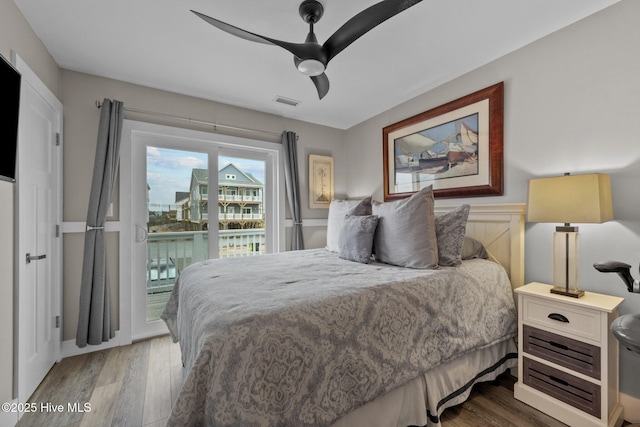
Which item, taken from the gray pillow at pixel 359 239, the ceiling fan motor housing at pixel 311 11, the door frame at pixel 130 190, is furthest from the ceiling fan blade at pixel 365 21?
the door frame at pixel 130 190

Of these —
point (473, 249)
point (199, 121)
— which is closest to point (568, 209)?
point (473, 249)

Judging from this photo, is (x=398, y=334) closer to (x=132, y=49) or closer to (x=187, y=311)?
(x=187, y=311)

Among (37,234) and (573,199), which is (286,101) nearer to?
(37,234)

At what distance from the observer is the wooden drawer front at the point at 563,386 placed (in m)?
1.47

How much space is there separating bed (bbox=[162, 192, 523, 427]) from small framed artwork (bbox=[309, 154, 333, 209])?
1775mm

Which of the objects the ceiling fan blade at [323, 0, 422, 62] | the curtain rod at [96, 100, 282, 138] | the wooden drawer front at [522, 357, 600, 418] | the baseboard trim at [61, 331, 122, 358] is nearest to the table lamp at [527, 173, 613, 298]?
the wooden drawer front at [522, 357, 600, 418]

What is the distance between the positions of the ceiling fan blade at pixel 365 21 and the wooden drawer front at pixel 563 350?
6.74ft

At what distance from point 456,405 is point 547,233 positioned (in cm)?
139

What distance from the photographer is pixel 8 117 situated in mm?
1350

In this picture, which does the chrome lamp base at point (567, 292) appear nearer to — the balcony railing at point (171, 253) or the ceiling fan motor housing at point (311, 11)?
the ceiling fan motor housing at point (311, 11)

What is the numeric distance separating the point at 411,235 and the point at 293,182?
1.97 m

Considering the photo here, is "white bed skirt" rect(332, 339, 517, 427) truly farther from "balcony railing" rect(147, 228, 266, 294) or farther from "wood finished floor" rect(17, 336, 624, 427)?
"balcony railing" rect(147, 228, 266, 294)

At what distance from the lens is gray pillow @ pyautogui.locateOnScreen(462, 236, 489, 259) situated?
2.20 meters

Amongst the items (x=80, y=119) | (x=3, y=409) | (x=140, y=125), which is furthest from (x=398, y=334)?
(x=80, y=119)
